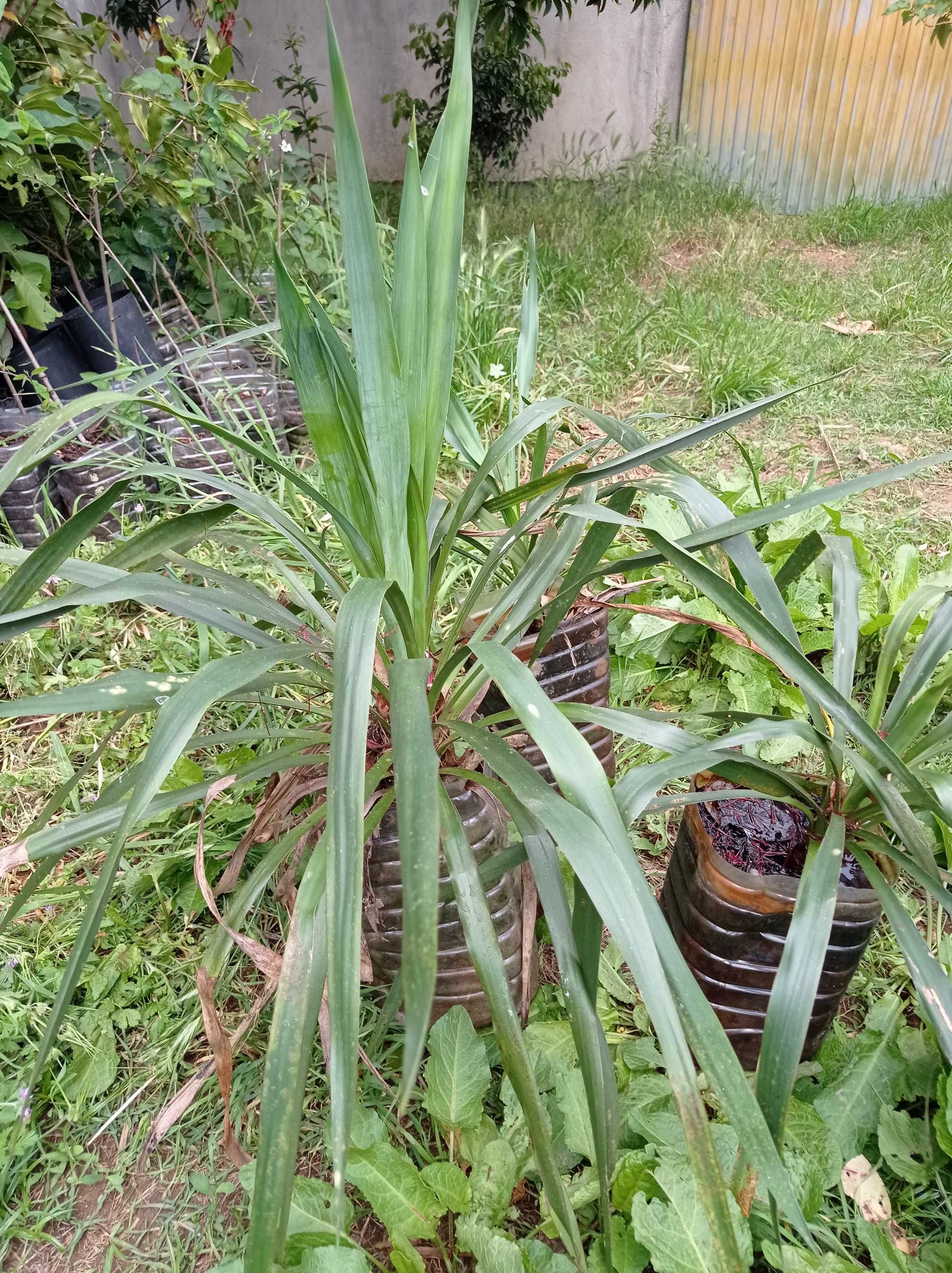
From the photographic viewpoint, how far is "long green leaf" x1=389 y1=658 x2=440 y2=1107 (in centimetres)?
35

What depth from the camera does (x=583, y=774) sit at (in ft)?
1.77

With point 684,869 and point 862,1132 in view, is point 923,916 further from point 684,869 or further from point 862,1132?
point 684,869

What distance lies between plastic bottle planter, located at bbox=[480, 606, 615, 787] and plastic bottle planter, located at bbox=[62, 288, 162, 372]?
5.73 ft

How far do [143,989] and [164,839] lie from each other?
225mm

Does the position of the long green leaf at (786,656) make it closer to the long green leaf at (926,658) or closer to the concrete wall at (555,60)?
the long green leaf at (926,658)

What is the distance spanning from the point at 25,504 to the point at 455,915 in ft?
5.17

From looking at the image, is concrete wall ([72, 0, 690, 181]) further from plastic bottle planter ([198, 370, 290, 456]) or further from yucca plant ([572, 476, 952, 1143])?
yucca plant ([572, 476, 952, 1143])

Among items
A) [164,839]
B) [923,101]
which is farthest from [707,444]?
[923,101]

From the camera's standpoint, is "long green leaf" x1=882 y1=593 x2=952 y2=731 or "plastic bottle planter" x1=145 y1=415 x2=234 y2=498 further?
"plastic bottle planter" x1=145 y1=415 x2=234 y2=498

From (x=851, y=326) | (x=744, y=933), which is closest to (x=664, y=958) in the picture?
(x=744, y=933)

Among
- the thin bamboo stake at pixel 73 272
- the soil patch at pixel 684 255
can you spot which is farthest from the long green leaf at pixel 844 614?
the soil patch at pixel 684 255

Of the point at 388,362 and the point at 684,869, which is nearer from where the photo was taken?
the point at 388,362

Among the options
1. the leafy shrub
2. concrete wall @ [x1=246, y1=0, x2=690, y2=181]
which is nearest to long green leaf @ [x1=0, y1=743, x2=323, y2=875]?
the leafy shrub

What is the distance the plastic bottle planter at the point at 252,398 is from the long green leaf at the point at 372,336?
1.51m
